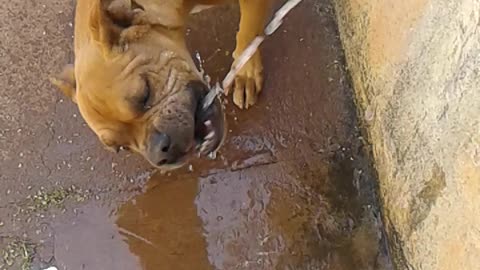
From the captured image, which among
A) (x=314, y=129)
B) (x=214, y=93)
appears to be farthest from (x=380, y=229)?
(x=214, y=93)

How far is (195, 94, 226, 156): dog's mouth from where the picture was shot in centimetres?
287

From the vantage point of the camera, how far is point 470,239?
2146 millimetres

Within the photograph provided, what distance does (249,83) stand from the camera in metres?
3.46

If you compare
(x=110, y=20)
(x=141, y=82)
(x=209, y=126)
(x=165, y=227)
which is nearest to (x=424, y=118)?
(x=209, y=126)

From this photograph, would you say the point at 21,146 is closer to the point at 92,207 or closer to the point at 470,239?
the point at 92,207

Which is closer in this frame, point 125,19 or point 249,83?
point 125,19

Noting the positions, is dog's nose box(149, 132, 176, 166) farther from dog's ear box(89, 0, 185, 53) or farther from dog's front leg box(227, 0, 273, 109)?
dog's front leg box(227, 0, 273, 109)

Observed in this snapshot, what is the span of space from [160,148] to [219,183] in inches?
25.5

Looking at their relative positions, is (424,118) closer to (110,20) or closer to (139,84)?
(139,84)

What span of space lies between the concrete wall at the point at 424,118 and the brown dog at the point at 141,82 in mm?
613

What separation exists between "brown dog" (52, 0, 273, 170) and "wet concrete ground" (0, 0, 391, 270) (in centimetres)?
48

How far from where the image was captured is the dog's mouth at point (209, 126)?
2.87 meters

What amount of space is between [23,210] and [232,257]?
2.99ft

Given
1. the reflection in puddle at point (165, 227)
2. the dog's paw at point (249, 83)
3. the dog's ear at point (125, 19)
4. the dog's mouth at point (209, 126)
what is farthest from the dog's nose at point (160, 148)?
the dog's paw at point (249, 83)
